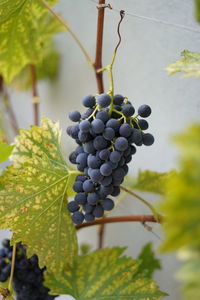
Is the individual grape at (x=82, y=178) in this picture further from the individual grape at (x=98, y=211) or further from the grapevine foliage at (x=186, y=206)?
the grapevine foliage at (x=186, y=206)

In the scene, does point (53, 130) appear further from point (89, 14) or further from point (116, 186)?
point (89, 14)

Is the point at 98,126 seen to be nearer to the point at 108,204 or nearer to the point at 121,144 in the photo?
the point at 121,144

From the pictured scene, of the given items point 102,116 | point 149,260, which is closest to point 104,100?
point 102,116

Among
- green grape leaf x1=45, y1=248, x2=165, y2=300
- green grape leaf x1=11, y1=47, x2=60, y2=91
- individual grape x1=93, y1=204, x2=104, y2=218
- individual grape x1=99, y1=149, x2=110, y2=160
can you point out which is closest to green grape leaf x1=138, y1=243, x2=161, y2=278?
green grape leaf x1=45, y1=248, x2=165, y2=300

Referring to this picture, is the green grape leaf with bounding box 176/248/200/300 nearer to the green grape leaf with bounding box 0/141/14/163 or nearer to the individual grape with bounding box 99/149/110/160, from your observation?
the individual grape with bounding box 99/149/110/160

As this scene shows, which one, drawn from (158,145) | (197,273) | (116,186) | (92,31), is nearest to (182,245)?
(197,273)

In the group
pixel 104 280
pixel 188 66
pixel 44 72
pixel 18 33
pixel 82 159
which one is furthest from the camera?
pixel 44 72
